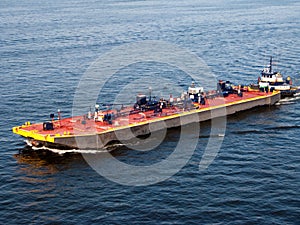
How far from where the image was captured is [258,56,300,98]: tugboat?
98812 millimetres

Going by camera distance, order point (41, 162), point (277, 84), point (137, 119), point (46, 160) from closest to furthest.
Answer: point (41, 162), point (46, 160), point (137, 119), point (277, 84)

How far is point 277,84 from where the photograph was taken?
3954 inches

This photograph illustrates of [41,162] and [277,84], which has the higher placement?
[277,84]

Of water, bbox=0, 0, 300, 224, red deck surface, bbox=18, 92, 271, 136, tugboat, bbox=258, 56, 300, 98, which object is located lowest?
water, bbox=0, 0, 300, 224

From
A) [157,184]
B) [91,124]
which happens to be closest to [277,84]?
[91,124]

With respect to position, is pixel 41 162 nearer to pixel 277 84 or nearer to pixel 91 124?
pixel 91 124

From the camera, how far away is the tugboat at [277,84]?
98.8 m

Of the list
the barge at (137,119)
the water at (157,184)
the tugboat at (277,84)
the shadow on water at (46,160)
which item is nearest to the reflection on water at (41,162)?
the shadow on water at (46,160)

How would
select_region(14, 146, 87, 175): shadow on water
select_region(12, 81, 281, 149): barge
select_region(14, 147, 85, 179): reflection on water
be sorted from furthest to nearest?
select_region(12, 81, 281, 149): barge → select_region(14, 146, 87, 175): shadow on water → select_region(14, 147, 85, 179): reflection on water

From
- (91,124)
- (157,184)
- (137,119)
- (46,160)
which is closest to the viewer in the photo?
(157,184)

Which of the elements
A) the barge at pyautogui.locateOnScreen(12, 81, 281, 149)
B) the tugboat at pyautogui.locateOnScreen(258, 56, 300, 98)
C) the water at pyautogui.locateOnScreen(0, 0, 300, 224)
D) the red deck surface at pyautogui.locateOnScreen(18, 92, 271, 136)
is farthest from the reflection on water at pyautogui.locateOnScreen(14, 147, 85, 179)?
the tugboat at pyautogui.locateOnScreen(258, 56, 300, 98)

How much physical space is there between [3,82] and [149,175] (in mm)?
61873

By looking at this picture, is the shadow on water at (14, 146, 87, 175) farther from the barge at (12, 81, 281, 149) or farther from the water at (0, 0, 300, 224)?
the barge at (12, 81, 281, 149)

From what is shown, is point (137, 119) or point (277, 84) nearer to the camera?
point (137, 119)
